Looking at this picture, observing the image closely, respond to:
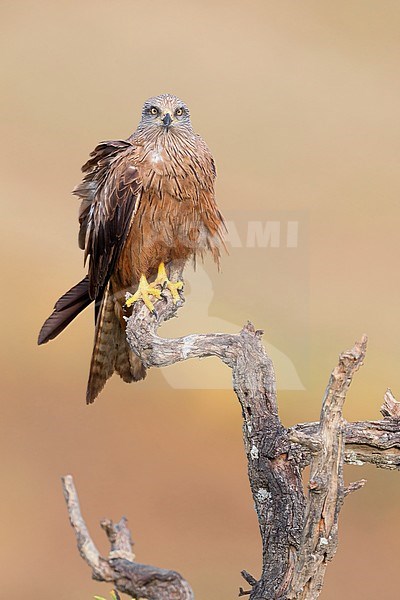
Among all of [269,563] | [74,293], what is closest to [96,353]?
[74,293]

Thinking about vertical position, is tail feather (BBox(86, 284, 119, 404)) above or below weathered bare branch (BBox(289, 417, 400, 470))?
above

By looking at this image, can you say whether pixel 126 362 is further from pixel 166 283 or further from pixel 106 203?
pixel 106 203

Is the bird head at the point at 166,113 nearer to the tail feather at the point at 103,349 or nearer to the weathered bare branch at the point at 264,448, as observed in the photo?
the tail feather at the point at 103,349

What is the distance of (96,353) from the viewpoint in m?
3.53

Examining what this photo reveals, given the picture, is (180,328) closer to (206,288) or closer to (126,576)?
(206,288)

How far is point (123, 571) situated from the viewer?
7.14ft

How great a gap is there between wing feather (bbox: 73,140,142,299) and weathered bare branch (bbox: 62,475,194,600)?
139cm

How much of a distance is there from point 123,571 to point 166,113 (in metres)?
1.84

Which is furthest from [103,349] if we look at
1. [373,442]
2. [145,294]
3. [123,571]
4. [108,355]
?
[123,571]

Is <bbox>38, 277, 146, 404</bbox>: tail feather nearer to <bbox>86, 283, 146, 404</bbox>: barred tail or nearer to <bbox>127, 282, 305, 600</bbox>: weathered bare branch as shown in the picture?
<bbox>86, 283, 146, 404</bbox>: barred tail

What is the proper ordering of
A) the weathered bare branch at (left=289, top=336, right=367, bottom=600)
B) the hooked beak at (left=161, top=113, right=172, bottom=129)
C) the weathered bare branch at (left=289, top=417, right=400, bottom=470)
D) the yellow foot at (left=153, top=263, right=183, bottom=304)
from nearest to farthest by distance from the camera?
the weathered bare branch at (left=289, top=336, right=367, bottom=600)
the weathered bare branch at (left=289, top=417, right=400, bottom=470)
the hooked beak at (left=161, top=113, right=172, bottom=129)
the yellow foot at (left=153, top=263, right=183, bottom=304)

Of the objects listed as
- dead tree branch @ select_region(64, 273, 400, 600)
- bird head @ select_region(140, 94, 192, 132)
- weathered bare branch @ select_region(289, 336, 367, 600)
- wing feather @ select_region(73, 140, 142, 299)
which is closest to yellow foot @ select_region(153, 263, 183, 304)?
wing feather @ select_region(73, 140, 142, 299)

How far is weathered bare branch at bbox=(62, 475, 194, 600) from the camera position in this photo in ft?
7.07

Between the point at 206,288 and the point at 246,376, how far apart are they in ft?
3.56
